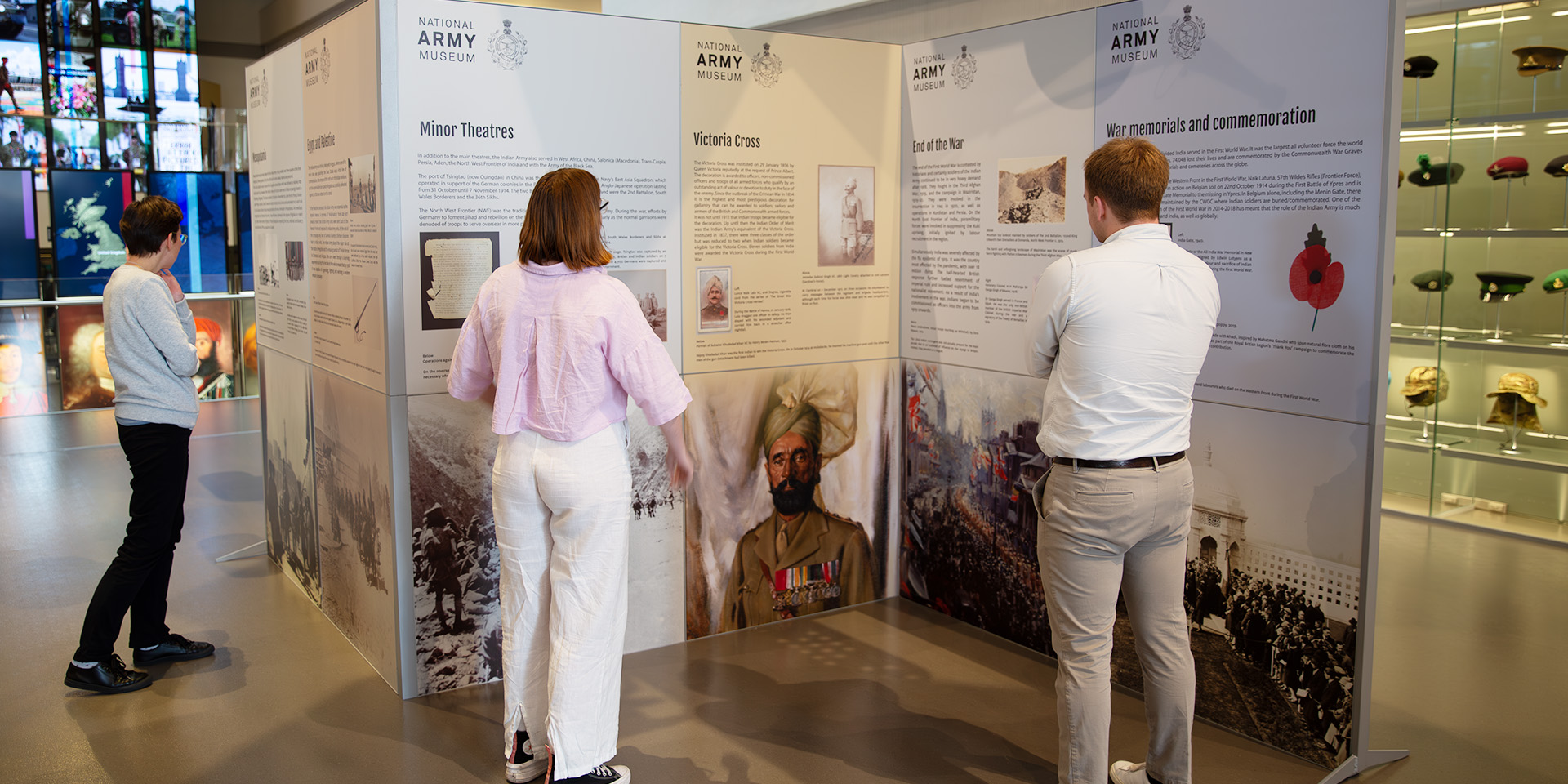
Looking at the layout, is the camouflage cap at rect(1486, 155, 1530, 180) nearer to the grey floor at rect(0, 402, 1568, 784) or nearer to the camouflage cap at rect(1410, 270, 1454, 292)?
the camouflage cap at rect(1410, 270, 1454, 292)

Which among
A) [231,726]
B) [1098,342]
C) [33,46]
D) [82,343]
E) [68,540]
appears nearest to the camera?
[1098,342]

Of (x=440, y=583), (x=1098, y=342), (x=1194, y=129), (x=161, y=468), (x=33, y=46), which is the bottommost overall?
(x=440, y=583)

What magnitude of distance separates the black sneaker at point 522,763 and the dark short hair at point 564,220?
57.9 inches

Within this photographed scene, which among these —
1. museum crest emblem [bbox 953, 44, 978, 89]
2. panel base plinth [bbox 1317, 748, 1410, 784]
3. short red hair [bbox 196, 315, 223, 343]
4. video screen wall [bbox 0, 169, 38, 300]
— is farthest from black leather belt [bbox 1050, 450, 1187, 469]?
video screen wall [bbox 0, 169, 38, 300]

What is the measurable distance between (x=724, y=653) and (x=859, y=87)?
8.14ft

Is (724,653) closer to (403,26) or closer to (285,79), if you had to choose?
(403,26)

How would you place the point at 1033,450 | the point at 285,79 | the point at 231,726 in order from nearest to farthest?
the point at 231,726, the point at 1033,450, the point at 285,79

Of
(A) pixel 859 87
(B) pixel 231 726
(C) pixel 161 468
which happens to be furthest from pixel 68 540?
(A) pixel 859 87

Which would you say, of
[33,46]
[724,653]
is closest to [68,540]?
[724,653]

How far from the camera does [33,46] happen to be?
12.0 m

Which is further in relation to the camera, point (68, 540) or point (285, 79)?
point (68, 540)

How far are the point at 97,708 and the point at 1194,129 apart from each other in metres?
4.32

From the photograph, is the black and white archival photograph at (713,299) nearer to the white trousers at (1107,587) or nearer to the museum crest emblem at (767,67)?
the museum crest emblem at (767,67)

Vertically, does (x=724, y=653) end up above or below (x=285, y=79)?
below
